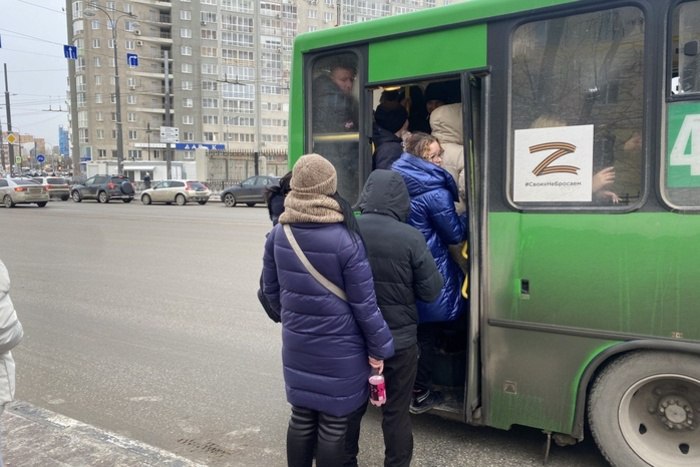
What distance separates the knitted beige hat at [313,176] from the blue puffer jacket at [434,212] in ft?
2.85

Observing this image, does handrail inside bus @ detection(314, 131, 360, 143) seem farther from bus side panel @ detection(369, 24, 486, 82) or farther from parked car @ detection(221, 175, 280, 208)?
parked car @ detection(221, 175, 280, 208)

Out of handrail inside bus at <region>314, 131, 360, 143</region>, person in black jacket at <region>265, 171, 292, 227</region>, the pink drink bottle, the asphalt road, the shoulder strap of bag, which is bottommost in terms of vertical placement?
the asphalt road

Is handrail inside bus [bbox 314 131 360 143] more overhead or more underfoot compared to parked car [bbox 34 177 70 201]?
more overhead

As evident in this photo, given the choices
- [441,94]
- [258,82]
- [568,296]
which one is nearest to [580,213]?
[568,296]

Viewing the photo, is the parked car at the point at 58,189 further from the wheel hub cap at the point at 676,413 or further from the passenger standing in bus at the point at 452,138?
the wheel hub cap at the point at 676,413

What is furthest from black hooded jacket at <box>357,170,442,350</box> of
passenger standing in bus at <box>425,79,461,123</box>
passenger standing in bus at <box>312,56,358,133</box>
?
passenger standing in bus at <box>425,79,461,123</box>

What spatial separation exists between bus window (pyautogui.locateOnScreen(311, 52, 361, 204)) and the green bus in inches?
21.2

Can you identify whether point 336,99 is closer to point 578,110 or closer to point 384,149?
point 384,149

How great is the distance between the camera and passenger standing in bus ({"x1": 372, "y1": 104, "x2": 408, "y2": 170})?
4.25 meters

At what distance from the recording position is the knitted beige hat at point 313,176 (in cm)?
288

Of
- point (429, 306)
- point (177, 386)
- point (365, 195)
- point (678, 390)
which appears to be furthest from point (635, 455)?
point (177, 386)

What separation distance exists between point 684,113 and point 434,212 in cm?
144

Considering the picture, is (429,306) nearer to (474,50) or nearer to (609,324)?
(609,324)

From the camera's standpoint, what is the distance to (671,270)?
3.07 metres
